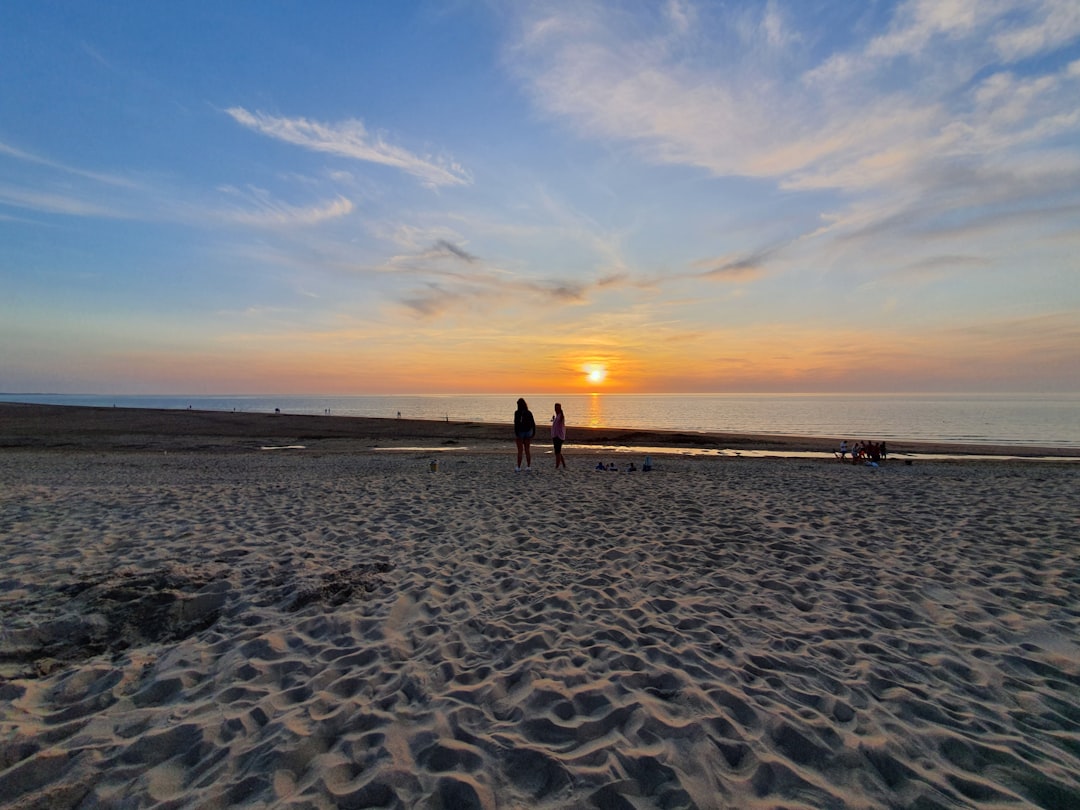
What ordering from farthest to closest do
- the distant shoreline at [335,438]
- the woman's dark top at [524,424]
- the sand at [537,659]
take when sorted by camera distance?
the distant shoreline at [335,438]
the woman's dark top at [524,424]
the sand at [537,659]

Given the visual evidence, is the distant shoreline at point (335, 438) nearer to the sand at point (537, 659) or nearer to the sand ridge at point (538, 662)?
the sand at point (537, 659)

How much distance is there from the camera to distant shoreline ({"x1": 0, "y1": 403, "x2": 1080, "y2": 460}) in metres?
27.1

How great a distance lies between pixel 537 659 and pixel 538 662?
51mm

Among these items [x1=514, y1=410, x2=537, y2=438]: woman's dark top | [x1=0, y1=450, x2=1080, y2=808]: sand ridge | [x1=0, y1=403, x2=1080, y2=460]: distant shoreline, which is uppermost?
[x1=514, y1=410, x2=537, y2=438]: woman's dark top

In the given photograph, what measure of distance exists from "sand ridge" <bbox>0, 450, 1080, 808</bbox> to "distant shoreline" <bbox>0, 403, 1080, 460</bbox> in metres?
19.1

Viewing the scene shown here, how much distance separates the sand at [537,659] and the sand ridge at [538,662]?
0.02 metres

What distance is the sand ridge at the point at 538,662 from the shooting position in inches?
116

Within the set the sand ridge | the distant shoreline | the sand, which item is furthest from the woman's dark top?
the distant shoreline

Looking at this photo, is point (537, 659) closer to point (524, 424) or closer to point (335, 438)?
point (524, 424)

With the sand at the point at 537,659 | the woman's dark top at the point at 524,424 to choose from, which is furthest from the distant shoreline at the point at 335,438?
the sand at the point at 537,659

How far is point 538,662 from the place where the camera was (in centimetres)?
423

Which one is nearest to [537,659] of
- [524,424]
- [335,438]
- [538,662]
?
[538,662]

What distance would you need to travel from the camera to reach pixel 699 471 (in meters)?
16.8

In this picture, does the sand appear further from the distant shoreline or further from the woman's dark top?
the distant shoreline
